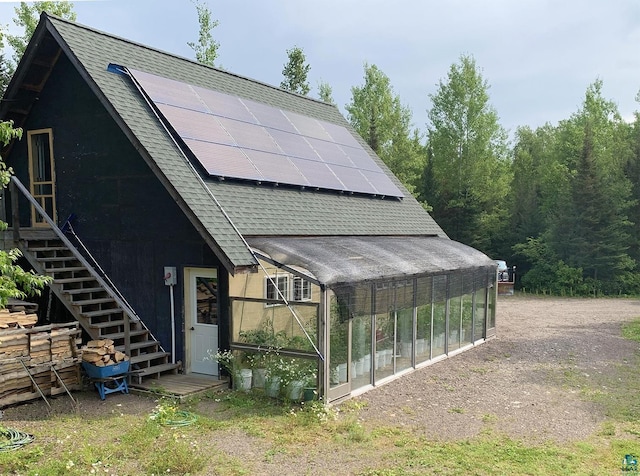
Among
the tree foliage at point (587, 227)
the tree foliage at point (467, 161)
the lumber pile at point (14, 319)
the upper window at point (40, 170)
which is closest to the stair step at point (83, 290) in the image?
the lumber pile at point (14, 319)

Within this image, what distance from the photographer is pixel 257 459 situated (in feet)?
22.9

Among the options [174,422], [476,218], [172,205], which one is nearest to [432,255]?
[172,205]

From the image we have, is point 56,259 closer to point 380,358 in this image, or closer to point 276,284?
point 276,284

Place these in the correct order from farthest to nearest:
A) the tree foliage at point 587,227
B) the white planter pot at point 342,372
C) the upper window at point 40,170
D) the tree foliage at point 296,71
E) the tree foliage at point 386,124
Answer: the tree foliage at point 386,124 < the tree foliage at point 296,71 < the tree foliage at point 587,227 < the upper window at point 40,170 < the white planter pot at point 342,372

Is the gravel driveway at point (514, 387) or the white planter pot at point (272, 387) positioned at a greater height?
the white planter pot at point (272, 387)

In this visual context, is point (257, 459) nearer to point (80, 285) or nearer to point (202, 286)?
point (202, 286)

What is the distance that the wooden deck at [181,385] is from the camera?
31.2ft

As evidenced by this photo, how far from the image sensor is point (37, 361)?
9.27 metres

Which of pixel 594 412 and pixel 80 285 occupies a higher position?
pixel 80 285

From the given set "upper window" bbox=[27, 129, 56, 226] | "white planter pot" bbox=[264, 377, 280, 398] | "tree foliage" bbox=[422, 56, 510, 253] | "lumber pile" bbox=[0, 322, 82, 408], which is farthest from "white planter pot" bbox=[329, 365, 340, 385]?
"tree foliage" bbox=[422, 56, 510, 253]

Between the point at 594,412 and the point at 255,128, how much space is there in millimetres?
9557

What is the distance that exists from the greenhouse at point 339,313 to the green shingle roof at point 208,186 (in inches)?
20.2

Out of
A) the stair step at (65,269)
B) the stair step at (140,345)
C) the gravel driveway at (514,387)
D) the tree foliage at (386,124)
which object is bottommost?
the gravel driveway at (514,387)

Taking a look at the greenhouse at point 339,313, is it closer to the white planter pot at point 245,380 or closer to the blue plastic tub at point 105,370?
the white planter pot at point 245,380
